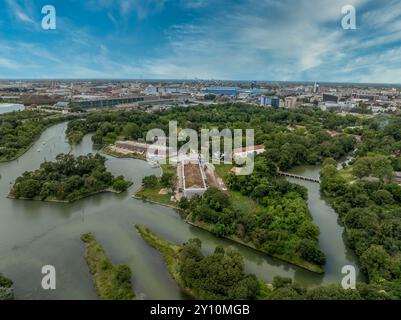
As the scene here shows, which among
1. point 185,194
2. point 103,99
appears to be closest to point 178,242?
point 185,194

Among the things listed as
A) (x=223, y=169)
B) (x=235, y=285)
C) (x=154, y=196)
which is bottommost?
(x=235, y=285)

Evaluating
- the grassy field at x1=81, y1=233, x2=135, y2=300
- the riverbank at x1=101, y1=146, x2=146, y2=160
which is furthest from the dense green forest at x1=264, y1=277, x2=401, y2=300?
the riverbank at x1=101, y1=146, x2=146, y2=160

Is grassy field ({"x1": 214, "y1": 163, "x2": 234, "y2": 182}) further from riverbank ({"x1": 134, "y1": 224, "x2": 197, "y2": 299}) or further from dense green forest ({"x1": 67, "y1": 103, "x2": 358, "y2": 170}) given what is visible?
riverbank ({"x1": 134, "y1": 224, "x2": 197, "y2": 299})

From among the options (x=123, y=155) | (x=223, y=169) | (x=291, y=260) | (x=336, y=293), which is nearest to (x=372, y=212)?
(x=291, y=260)

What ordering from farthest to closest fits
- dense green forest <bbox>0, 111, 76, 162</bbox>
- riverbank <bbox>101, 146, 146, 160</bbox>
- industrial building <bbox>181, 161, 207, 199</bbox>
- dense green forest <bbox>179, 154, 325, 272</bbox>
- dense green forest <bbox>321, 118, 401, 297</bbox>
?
1. riverbank <bbox>101, 146, 146, 160</bbox>
2. dense green forest <bbox>0, 111, 76, 162</bbox>
3. industrial building <bbox>181, 161, 207, 199</bbox>
4. dense green forest <bbox>179, 154, 325, 272</bbox>
5. dense green forest <bbox>321, 118, 401, 297</bbox>

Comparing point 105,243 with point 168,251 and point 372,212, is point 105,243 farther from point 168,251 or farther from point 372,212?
point 372,212
